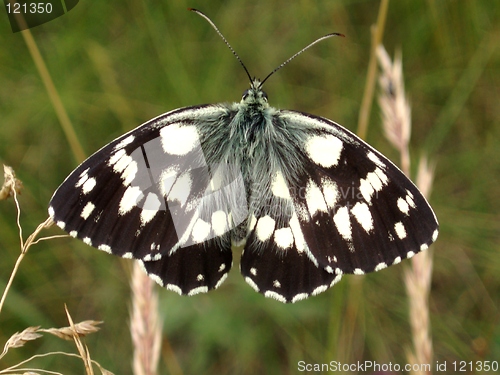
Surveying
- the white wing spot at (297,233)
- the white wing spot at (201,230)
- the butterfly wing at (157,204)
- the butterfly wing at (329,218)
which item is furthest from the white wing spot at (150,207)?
the white wing spot at (297,233)

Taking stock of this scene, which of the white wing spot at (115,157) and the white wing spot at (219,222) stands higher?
the white wing spot at (115,157)

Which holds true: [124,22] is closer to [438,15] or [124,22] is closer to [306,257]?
[438,15]

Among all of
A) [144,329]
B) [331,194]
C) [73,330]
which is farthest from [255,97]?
[73,330]

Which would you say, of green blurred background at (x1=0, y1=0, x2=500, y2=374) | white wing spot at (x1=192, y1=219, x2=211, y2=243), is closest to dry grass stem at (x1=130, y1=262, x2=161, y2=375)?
white wing spot at (x1=192, y1=219, x2=211, y2=243)

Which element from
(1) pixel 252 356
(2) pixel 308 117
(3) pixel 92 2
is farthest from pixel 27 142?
(2) pixel 308 117

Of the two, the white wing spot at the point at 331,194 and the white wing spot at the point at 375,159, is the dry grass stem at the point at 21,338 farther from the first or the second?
the white wing spot at the point at 375,159

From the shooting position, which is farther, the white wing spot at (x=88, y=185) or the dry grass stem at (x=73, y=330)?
the white wing spot at (x=88, y=185)
